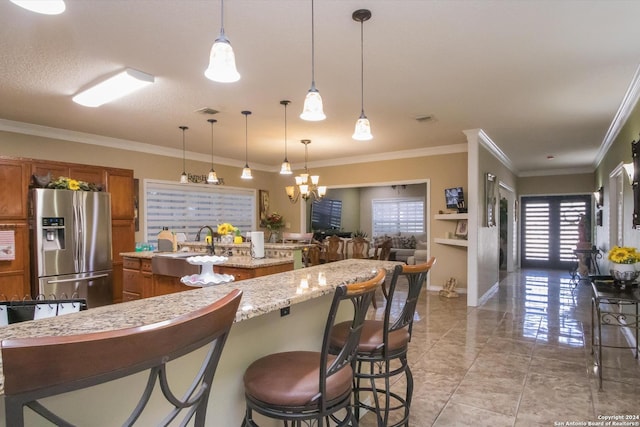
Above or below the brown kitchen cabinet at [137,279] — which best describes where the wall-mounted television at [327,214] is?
above

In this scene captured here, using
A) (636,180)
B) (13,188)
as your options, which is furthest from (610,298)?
(13,188)

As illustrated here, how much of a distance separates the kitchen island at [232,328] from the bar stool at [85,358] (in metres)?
0.40

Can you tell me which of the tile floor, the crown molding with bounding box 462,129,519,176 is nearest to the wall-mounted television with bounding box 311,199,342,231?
the crown molding with bounding box 462,129,519,176

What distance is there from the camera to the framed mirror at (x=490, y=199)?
5867mm

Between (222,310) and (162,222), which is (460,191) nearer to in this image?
(162,222)

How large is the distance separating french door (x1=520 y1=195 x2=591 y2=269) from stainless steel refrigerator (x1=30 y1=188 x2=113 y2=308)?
9.66 meters

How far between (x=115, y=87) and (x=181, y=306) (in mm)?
2929

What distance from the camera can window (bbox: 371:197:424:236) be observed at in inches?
444

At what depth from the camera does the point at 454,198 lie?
623 cm

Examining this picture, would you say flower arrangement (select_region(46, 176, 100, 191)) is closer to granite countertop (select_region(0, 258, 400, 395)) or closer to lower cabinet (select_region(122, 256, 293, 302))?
lower cabinet (select_region(122, 256, 293, 302))

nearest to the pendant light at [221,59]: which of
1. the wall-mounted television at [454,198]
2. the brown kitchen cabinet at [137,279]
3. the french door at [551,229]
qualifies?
the brown kitchen cabinet at [137,279]

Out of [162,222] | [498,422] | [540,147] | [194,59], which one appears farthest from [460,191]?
[162,222]

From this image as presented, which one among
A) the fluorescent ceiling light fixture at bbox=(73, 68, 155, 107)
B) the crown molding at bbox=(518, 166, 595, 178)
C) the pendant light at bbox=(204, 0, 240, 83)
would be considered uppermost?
the fluorescent ceiling light fixture at bbox=(73, 68, 155, 107)

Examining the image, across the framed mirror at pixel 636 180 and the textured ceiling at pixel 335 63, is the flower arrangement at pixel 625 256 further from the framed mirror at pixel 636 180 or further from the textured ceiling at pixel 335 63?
the textured ceiling at pixel 335 63
